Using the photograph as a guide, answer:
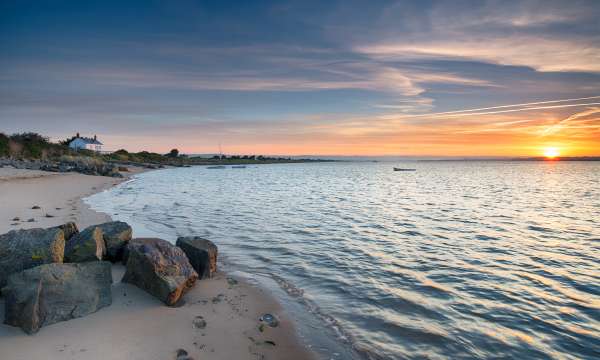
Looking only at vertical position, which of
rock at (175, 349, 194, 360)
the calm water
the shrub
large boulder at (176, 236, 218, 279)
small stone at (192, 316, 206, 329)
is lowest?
the calm water

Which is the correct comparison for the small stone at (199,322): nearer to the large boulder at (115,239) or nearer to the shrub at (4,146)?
the large boulder at (115,239)

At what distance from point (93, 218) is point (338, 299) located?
14363 millimetres

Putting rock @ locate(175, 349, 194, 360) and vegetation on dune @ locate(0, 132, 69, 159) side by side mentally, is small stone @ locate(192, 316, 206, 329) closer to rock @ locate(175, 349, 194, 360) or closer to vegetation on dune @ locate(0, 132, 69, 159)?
rock @ locate(175, 349, 194, 360)

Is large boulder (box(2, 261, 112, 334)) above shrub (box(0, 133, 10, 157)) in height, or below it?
below

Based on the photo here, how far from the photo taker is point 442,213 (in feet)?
75.9

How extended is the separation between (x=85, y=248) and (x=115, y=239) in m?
1.26

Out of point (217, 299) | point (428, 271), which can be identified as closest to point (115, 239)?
point (217, 299)

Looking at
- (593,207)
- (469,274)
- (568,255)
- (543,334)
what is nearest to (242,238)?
(469,274)

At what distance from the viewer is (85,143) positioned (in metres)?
115

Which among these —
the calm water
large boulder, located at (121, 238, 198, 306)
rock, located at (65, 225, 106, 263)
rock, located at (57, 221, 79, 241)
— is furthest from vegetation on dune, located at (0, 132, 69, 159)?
large boulder, located at (121, 238, 198, 306)

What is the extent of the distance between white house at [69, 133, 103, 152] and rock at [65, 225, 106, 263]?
11995 cm

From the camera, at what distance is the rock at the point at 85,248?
802 centimetres

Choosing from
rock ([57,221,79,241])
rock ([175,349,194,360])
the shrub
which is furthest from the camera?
the shrub

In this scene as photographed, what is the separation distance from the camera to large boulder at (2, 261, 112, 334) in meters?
5.83
